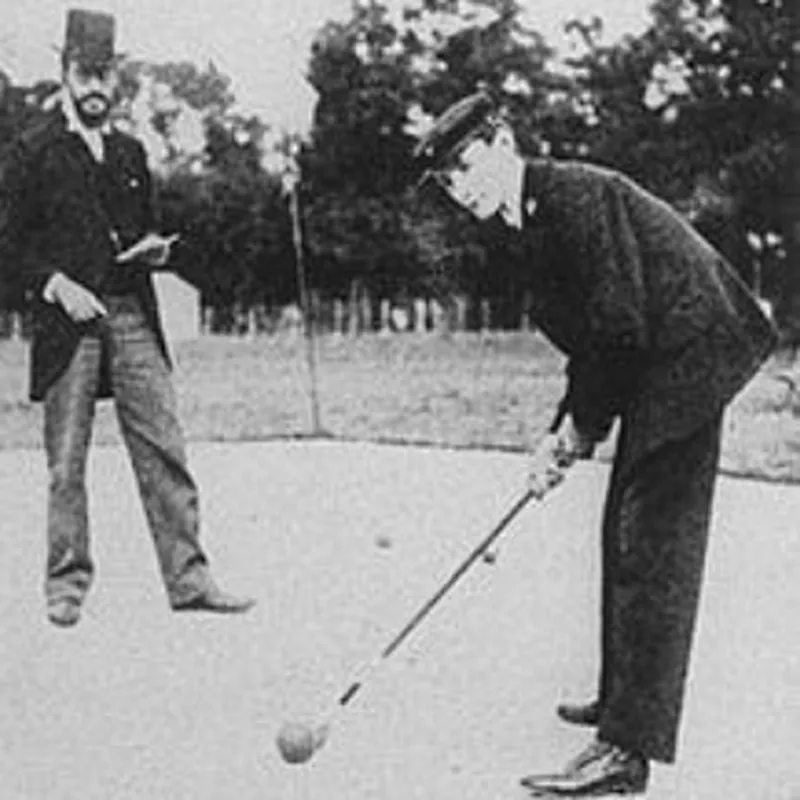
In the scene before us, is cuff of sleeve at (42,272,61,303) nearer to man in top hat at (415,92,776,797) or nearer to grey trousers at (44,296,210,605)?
grey trousers at (44,296,210,605)

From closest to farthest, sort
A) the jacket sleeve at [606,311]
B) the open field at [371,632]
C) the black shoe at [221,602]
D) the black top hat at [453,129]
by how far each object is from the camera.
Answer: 1. the jacket sleeve at [606,311]
2. the black top hat at [453,129]
3. the open field at [371,632]
4. the black shoe at [221,602]

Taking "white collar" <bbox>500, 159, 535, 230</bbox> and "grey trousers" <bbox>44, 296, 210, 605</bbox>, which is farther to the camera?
"grey trousers" <bbox>44, 296, 210, 605</bbox>

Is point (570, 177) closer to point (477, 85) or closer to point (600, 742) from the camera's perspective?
point (477, 85)

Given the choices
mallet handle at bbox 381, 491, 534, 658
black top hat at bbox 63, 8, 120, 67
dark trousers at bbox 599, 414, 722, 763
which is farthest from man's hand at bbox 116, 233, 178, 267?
dark trousers at bbox 599, 414, 722, 763

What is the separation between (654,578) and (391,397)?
0.58 metres

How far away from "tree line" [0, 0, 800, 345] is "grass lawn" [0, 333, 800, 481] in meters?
0.11

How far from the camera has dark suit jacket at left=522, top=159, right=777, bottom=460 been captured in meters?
2.73

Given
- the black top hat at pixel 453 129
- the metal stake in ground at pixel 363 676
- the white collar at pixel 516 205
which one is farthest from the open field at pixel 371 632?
the black top hat at pixel 453 129

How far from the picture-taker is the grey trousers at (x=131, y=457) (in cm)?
307

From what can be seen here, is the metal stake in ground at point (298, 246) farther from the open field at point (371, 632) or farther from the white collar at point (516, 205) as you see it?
the white collar at point (516, 205)

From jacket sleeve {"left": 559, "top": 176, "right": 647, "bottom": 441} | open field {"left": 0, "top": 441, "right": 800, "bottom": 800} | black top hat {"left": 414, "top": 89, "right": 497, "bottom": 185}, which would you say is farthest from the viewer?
open field {"left": 0, "top": 441, "right": 800, "bottom": 800}

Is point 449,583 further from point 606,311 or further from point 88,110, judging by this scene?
point 88,110

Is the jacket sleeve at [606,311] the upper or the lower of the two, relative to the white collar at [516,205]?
lower

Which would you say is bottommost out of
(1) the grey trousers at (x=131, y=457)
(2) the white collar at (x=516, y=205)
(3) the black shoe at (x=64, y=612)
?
(3) the black shoe at (x=64, y=612)
